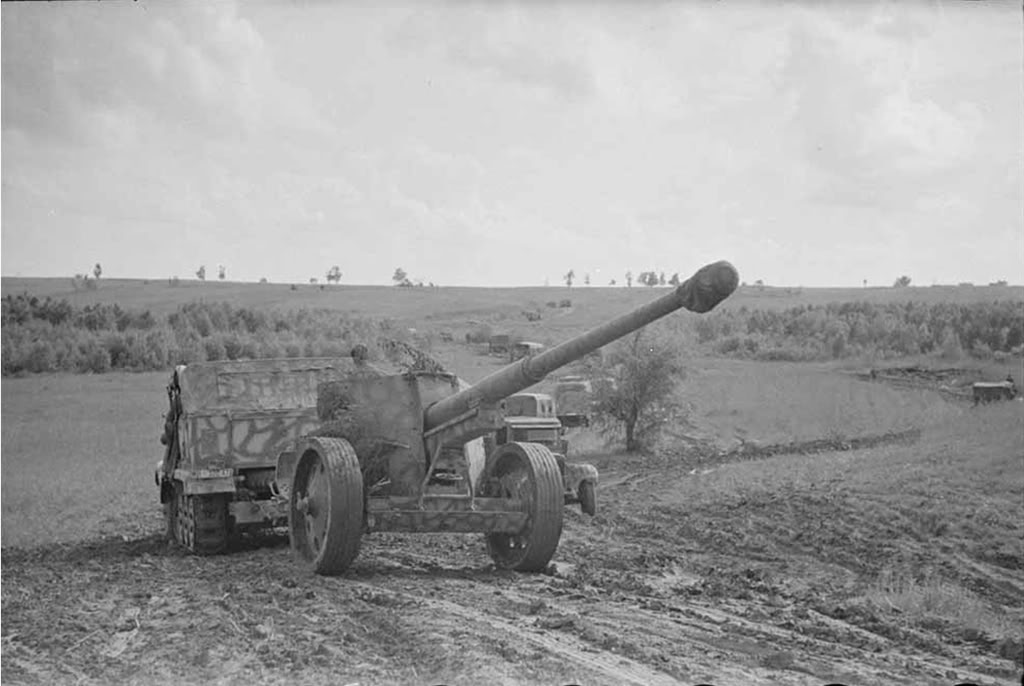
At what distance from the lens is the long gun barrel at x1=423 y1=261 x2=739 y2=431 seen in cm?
696

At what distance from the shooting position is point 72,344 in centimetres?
3281

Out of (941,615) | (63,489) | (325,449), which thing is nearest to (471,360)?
(63,489)

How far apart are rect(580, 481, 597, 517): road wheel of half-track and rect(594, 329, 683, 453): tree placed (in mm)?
11094

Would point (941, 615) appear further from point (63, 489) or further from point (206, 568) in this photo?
point (63, 489)

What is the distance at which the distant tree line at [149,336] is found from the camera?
31453 millimetres

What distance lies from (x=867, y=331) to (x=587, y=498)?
100ft

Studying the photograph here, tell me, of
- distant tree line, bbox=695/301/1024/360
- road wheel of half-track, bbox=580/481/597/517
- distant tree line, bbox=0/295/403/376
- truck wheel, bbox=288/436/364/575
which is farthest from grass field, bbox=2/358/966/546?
truck wheel, bbox=288/436/364/575

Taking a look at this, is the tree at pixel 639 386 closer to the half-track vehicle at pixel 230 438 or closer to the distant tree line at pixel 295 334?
the distant tree line at pixel 295 334

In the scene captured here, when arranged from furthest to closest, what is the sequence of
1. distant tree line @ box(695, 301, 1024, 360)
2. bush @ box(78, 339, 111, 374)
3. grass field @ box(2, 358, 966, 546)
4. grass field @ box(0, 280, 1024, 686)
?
1. distant tree line @ box(695, 301, 1024, 360)
2. bush @ box(78, 339, 111, 374)
3. grass field @ box(2, 358, 966, 546)
4. grass field @ box(0, 280, 1024, 686)

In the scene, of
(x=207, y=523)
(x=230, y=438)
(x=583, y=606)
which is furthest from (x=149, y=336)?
(x=583, y=606)

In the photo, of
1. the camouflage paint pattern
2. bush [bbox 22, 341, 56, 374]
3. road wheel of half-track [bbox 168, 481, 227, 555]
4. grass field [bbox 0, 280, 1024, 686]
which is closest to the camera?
grass field [bbox 0, 280, 1024, 686]

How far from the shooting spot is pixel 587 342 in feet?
27.9

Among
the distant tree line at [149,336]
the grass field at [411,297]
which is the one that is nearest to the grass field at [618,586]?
the distant tree line at [149,336]

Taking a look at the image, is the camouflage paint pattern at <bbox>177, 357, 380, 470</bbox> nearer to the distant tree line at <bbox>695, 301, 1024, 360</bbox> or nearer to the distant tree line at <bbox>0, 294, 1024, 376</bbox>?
the distant tree line at <bbox>0, 294, 1024, 376</bbox>
